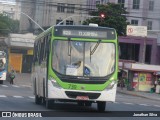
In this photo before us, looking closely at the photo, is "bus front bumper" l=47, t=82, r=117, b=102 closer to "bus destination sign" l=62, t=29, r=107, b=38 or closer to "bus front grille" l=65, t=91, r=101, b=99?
"bus front grille" l=65, t=91, r=101, b=99

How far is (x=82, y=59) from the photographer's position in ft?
65.2

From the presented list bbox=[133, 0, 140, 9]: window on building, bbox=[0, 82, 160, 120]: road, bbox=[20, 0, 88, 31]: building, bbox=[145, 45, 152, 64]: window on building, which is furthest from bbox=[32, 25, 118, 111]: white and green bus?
bbox=[20, 0, 88, 31]: building

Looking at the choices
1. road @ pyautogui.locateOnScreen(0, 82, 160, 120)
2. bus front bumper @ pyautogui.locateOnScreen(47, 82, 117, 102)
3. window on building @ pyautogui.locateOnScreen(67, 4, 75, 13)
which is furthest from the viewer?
window on building @ pyautogui.locateOnScreen(67, 4, 75, 13)

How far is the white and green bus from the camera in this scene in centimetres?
1966

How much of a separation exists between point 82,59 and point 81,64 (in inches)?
7.7

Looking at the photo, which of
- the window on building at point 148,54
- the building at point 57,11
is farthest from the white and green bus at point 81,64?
the building at point 57,11

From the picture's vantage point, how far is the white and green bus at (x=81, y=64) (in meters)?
19.7

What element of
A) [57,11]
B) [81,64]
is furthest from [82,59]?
[57,11]

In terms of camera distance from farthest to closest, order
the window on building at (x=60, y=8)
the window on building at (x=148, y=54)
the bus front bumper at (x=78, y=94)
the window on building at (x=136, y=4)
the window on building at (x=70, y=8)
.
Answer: the window on building at (x=60, y=8), the window on building at (x=70, y=8), the window on building at (x=136, y=4), the window on building at (x=148, y=54), the bus front bumper at (x=78, y=94)

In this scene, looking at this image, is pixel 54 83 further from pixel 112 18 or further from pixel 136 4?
pixel 136 4

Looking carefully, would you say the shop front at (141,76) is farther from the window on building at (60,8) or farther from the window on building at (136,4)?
the window on building at (60,8)

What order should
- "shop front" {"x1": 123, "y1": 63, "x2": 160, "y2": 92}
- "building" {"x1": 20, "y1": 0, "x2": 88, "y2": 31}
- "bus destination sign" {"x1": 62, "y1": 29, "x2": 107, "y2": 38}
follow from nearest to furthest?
"bus destination sign" {"x1": 62, "y1": 29, "x2": 107, "y2": 38} < "shop front" {"x1": 123, "y1": 63, "x2": 160, "y2": 92} < "building" {"x1": 20, "y1": 0, "x2": 88, "y2": 31}

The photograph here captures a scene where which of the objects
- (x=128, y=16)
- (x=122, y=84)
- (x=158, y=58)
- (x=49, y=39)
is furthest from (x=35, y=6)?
(x=49, y=39)

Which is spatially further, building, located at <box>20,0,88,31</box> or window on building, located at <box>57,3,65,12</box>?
window on building, located at <box>57,3,65,12</box>
